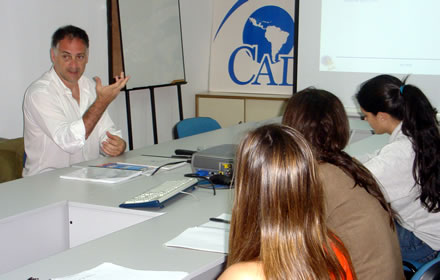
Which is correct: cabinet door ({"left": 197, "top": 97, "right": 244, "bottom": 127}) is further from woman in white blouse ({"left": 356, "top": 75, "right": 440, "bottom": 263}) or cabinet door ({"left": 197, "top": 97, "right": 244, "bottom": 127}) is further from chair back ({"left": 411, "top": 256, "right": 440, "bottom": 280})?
chair back ({"left": 411, "top": 256, "right": 440, "bottom": 280})

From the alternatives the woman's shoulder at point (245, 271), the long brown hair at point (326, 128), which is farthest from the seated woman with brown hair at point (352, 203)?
the woman's shoulder at point (245, 271)

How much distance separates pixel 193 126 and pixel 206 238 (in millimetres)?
2278

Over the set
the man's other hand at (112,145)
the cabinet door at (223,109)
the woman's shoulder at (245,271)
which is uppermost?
the woman's shoulder at (245,271)

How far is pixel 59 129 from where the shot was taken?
286 cm

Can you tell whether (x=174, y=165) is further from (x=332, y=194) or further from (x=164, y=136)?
(x=164, y=136)

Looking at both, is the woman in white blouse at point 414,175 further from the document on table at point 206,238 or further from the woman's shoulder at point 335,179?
the document on table at point 206,238

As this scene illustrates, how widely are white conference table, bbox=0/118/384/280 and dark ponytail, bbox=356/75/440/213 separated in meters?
0.67

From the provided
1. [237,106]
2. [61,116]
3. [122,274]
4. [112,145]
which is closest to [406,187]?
[122,274]

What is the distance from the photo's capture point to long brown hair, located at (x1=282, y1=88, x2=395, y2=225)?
1608mm

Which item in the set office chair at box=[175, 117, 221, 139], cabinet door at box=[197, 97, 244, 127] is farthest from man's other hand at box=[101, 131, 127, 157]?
cabinet door at box=[197, 97, 244, 127]

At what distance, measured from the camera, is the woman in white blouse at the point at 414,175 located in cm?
209

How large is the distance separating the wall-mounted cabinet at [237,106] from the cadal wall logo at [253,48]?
183mm

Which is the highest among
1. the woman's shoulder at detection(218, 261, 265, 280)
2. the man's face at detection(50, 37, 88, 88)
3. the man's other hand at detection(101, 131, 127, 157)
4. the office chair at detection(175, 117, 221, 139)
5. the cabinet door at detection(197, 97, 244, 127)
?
the man's face at detection(50, 37, 88, 88)

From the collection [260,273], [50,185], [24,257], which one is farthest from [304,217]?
[50,185]
